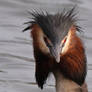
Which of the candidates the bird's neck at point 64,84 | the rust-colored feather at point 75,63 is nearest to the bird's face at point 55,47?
the rust-colored feather at point 75,63

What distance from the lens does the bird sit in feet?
34.7

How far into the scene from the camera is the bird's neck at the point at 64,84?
→ 11.0 meters

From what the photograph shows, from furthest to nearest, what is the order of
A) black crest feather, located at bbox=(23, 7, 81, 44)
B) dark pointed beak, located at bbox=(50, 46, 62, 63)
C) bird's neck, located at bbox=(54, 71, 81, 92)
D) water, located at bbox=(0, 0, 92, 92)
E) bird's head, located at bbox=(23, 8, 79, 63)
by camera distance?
1. water, located at bbox=(0, 0, 92, 92)
2. bird's neck, located at bbox=(54, 71, 81, 92)
3. black crest feather, located at bbox=(23, 7, 81, 44)
4. bird's head, located at bbox=(23, 8, 79, 63)
5. dark pointed beak, located at bbox=(50, 46, 62, 63)

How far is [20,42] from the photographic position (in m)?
A: 15.4

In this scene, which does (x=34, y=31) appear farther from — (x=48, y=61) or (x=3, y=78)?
(x=3, y=78)

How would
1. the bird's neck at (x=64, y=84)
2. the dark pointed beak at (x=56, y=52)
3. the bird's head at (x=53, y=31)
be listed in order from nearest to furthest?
the dark pointed beak at (x=56, y=52), the bird's head at (x=53, y=31), the bird's neck at (x=64, y=84)

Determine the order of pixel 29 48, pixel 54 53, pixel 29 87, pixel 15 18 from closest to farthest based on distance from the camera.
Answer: pixel 54 53 < pixel 29 87 < pixel 29 48 < pixel 15 18

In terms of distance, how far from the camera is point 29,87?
13492 mm

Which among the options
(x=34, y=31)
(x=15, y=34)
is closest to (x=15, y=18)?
(x=15, y=34)

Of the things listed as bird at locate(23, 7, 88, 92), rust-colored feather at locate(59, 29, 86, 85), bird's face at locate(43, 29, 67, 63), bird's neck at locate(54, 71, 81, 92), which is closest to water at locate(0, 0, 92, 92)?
bird's neck at locate(54, 71, 81, 92)

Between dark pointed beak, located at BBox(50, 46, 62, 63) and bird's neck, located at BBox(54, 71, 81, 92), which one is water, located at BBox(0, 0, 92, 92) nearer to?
bird's neck, located at BBox(54, 71, 81, 92)

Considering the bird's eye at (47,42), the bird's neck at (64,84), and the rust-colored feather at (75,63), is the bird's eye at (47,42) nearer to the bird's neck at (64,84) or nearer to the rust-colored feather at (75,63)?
the rust-colored feather at (75,63)

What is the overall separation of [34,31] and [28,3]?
21.1ft

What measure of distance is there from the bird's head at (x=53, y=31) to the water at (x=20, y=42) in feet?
4.40
